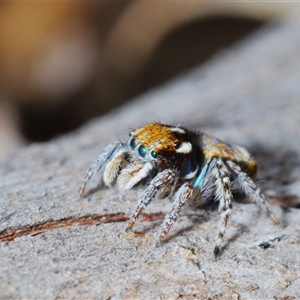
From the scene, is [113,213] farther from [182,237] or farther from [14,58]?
[14,58]

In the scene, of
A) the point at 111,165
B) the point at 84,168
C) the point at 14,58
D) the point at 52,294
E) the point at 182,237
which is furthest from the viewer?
the point at 14,58

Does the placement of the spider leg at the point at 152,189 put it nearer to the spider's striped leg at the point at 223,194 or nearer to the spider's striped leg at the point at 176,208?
the spider's striped leg at the point at 176,208

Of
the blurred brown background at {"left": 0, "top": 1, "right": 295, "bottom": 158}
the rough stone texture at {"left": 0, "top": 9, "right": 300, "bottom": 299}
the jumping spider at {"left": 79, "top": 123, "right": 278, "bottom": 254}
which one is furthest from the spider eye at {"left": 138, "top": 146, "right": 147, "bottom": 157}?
the blurred brown background at {"left": 0, "top": 1, "right": 295, "bottom": 158}

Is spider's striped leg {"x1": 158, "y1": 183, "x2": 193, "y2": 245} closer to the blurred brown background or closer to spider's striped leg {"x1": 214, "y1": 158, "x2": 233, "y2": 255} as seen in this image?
spider's striped leg {"x1": 214, "y1": 158, "x2": 233, "y2": 255}

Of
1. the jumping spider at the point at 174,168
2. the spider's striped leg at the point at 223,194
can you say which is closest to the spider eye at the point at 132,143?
the jumping spider at the point at 174,168

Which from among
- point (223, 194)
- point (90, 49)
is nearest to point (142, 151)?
point (223, 194)

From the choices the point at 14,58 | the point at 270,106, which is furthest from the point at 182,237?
the point at 14,58

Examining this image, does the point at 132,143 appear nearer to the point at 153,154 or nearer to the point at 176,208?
the point at 153,154

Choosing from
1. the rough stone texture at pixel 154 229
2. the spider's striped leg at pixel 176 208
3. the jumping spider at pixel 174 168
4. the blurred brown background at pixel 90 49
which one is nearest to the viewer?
the rough stone texture at pixel 154 229
